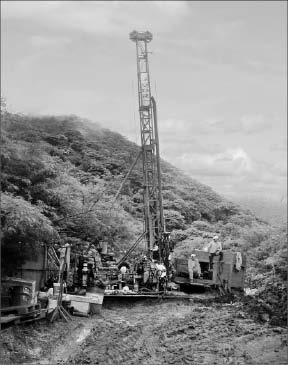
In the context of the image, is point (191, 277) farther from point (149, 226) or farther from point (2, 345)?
point (2, 345)

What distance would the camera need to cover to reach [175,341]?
13.2 m

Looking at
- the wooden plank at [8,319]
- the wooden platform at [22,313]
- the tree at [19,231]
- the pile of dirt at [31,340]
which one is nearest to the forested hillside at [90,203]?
→ the tree at [19,231]

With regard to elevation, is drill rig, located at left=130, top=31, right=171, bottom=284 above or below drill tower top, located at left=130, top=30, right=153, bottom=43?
below

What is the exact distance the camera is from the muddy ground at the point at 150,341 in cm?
1149

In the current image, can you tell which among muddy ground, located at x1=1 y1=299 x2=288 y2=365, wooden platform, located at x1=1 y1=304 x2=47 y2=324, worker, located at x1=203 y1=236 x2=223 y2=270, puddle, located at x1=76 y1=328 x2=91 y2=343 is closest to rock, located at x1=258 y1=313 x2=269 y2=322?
muddy ground, located at x1=1 y1=299 x2=288 y2=365

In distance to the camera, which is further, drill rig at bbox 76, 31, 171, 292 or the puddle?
drill rig at bbox 76, 31, 171, 292

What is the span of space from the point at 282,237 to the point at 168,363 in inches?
559

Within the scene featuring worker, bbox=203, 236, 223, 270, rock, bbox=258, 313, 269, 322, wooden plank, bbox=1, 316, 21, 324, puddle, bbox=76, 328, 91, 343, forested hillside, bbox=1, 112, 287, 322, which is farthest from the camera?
worker, bbox=203, 236, 223, 270

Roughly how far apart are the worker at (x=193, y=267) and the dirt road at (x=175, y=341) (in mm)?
3693

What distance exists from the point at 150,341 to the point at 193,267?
7854 mm

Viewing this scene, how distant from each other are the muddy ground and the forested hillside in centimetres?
239

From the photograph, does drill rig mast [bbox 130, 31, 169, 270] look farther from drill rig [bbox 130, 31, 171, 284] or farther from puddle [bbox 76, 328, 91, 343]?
puddle [bbox 76, 328, 91, 343]

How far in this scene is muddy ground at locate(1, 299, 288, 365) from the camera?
37.7 feet

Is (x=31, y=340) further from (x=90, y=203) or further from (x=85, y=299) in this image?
(x=90, y=203)
